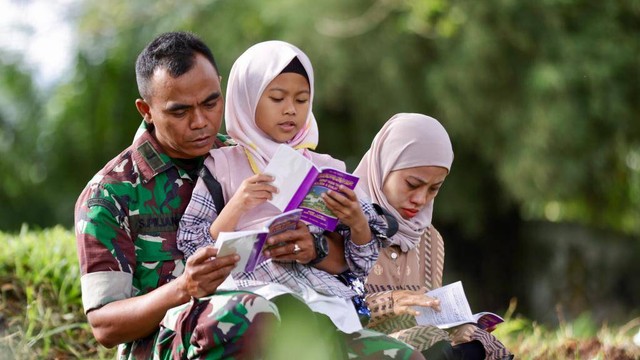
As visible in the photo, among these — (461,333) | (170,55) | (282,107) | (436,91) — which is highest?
(170,55)

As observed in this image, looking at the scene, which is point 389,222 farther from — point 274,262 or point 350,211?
point 274,262

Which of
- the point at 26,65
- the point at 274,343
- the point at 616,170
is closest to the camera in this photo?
the point at 274,343

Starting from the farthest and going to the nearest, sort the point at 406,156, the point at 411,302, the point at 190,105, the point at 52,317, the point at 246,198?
the point at 52,317
the point at 406,156
the point at 411,302
the point at 190,105
the point at 246,198

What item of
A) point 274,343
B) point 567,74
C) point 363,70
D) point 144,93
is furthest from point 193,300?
point 363,70

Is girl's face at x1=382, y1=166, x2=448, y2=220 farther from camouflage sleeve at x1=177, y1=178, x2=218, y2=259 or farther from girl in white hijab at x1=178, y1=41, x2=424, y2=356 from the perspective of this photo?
camouflage sleeve at x1=177, y1=178, x2=218, y2=259

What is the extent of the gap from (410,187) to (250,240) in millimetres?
1306

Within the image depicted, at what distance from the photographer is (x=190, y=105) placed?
11.7 ft

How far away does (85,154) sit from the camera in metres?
13.4

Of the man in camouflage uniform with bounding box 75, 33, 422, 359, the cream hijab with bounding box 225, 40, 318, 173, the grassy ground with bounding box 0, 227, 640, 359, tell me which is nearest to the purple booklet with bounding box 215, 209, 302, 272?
the man in camouflage uniform with bounding box 75, 33, 422, 359

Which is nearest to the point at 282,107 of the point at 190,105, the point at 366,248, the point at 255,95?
the point at 255,95

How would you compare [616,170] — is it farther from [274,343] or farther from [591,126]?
[274,343]

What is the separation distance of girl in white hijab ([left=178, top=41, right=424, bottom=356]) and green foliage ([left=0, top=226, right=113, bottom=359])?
1990 millimetres

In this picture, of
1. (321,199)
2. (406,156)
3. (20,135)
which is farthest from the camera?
(20,135)

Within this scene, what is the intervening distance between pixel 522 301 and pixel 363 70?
3708mm
